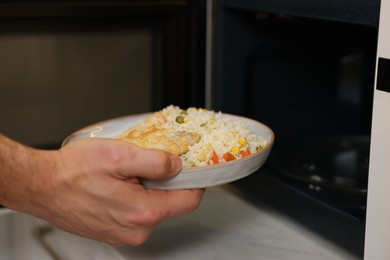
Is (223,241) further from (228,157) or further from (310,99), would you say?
(310,99)

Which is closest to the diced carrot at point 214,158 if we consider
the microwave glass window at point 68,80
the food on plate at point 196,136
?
the food on plate at point 196,136

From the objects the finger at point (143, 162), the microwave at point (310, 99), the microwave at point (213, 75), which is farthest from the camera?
the microwave at point (213, 75)

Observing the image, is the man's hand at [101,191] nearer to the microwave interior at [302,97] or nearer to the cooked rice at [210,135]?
the cooked rice at [210,135]

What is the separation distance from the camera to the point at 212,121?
2.41 feet

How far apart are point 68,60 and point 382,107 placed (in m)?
0.51

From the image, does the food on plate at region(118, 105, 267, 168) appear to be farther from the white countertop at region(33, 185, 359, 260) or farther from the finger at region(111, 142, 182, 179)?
the white countertop at region(33, 185, 359, 260)

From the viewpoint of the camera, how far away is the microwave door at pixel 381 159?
0.63 m

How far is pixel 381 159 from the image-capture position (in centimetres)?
65

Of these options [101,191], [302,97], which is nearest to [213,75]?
[302,97]

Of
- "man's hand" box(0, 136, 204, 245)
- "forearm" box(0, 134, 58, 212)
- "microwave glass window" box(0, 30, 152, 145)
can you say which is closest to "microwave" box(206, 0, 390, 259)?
"microwave glass window" box(0, 30, 152, 145)

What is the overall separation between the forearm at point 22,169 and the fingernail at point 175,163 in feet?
0.42

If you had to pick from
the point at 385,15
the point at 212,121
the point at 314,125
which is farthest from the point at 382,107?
the point at 314,125

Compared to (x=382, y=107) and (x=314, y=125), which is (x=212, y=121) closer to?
(x=382, y=107)

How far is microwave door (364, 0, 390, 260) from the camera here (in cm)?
63
